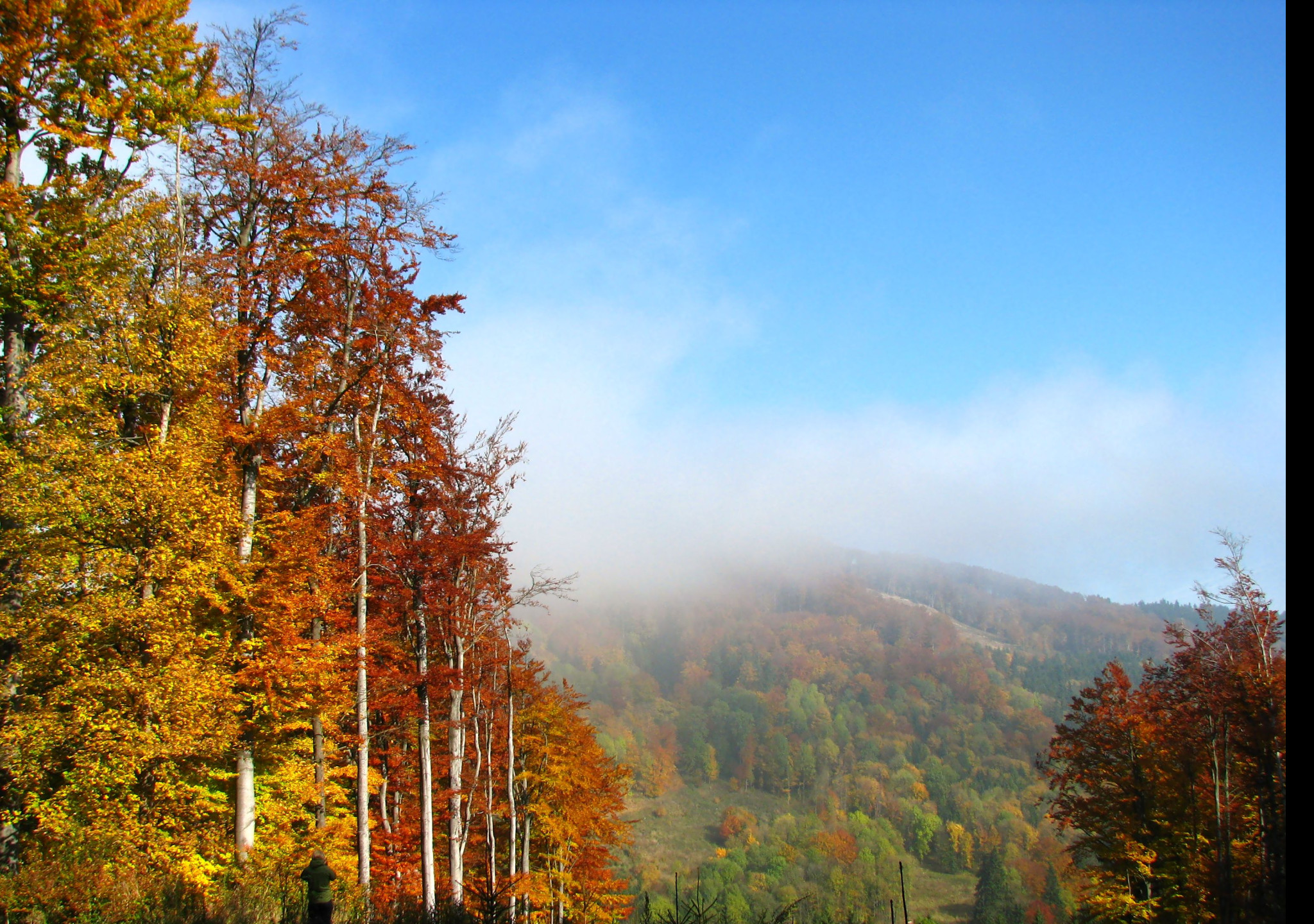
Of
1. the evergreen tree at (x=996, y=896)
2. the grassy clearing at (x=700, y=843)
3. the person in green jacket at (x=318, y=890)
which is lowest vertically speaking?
the grassy clearing at (x=700, y=843)

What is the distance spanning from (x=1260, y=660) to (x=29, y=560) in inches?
1085

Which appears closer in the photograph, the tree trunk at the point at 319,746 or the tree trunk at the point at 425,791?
the tree trunk at the point at 425,791

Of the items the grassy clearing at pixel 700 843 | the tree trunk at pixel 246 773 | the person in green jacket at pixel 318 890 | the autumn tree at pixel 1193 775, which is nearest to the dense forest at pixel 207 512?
the tree trunk at pixel 246 773

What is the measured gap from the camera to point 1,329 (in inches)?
552

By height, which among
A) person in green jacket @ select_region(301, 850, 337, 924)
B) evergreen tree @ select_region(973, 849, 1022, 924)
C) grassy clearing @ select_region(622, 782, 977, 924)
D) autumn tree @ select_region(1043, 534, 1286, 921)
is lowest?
grassy clearing @ select_region(622, 782, 977, 924)

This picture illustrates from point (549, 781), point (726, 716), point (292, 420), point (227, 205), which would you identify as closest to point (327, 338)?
point (292, 420)

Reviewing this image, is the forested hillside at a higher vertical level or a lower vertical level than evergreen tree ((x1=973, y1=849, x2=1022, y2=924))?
lower

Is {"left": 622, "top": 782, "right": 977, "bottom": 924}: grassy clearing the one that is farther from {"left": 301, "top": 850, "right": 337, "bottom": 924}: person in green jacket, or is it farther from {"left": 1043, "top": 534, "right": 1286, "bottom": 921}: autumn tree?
{"left": 301, "top": 850, "right": 337, "bottom": 924}: person in green jacket

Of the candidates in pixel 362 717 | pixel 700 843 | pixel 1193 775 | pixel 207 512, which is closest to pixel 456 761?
pixel 362 717

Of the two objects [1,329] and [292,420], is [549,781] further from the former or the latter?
[1,329]

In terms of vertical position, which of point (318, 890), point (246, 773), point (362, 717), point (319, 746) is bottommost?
point (319, 746)

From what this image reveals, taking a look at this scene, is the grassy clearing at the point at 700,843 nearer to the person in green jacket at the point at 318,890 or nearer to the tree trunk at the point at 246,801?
the tree trunk at the point at 246,801

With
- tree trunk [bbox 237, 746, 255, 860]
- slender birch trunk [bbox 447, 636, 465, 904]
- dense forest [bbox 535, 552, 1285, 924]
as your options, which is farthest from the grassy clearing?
tree trunk [bbox 237, 746, 255, 860]

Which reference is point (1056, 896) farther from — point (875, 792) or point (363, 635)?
point (363, 635)
